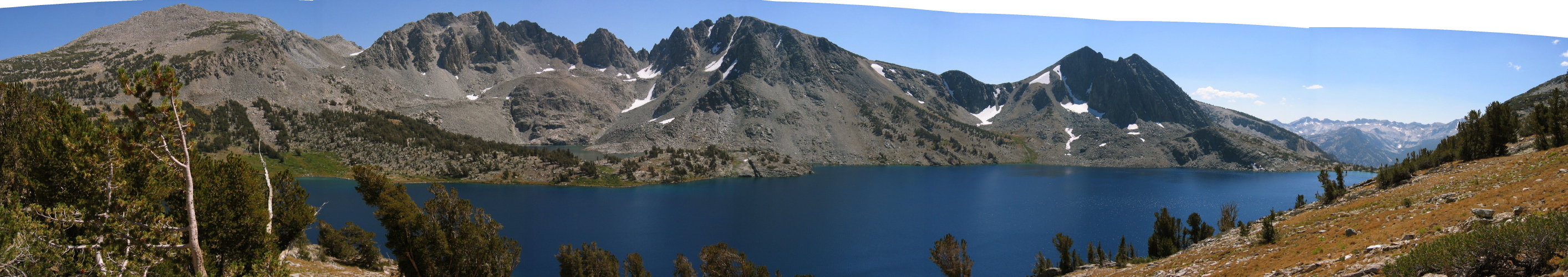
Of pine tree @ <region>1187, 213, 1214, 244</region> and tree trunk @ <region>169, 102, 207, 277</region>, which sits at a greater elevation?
tree trunk @ <region>169, 102, 207, 277</region>

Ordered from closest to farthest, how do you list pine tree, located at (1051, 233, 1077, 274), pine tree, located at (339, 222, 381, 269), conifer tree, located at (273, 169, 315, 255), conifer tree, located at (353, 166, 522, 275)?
conifer tree, located at (273, 169, 315, 255)
conifer tree, located at (353, 166, 522, 275)
pine tree, located at (339, 222, 381, 269)
pine tree, located at (1051, 233, 1077, 274)

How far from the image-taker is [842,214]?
7488 centimetres

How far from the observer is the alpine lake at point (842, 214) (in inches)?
2058

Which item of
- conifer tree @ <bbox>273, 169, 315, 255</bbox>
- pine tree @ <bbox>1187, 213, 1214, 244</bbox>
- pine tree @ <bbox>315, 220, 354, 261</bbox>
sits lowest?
pine tree @ <bbox>315, 220, 354, 261</bbox>

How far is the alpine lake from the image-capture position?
52.3 metres

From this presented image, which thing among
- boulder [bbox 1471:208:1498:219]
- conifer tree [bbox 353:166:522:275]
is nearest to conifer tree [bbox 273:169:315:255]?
conifer tree [bbox 353:166:522:275]

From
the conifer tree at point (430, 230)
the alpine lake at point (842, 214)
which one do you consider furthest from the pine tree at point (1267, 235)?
the conifer tree at point (430, 230)

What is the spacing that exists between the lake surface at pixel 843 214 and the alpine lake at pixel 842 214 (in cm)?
27

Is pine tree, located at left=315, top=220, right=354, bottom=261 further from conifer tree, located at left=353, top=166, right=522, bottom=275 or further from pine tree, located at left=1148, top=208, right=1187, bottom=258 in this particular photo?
pine tree, located at left=1148, top=208, right=1187, bottom=258

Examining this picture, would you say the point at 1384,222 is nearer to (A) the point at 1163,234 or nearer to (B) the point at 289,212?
(A) the point at 1163,234

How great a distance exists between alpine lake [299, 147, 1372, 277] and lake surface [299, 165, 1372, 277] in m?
0.27

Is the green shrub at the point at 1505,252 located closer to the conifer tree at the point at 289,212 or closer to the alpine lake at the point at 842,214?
the conifer tree at the point at 289,212

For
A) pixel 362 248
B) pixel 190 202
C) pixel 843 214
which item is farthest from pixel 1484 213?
pixel 843 214

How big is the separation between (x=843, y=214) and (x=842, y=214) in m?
0.15
